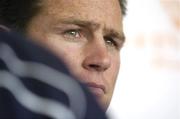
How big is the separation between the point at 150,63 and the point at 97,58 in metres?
0.63

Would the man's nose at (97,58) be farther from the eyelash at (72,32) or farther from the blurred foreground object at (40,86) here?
the blurred foreground object at (40,86)

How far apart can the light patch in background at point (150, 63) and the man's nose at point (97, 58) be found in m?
0.49

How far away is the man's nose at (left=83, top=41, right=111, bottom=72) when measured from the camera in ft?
2.75

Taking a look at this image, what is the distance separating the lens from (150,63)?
4.70 ft

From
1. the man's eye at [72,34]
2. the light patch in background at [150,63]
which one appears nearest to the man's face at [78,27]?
the man's eye at [72,34]

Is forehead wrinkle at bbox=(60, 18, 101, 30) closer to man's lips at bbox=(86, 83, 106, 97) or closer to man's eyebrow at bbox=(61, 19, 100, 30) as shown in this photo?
man's eyebrow at bbox=(61, 19, 100, 30)

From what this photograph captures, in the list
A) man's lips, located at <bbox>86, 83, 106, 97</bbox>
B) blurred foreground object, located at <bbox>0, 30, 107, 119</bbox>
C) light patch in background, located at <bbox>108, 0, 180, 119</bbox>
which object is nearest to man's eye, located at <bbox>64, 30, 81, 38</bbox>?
man's lips, located at <bbox>86, 83, 106, 97</bbox>

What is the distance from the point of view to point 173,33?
4.97 ft

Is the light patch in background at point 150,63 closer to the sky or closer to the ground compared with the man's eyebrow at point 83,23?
closer to the ground

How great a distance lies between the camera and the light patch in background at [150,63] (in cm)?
140

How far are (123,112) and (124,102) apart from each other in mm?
36

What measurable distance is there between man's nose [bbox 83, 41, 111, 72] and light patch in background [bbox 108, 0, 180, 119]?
19.1 inches

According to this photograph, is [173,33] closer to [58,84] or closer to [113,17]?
[113,17]

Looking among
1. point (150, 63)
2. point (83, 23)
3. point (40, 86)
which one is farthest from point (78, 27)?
point (40, 86)
